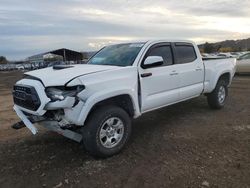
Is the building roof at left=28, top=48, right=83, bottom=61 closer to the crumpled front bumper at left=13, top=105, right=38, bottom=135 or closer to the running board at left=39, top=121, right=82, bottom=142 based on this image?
the crumpled front bumper at left=13, top=105, right=38, bottom=135

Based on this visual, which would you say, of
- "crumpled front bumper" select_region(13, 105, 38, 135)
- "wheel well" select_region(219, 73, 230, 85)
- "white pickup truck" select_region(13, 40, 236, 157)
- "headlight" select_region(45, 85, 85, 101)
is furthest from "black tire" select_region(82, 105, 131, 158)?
"wheel well" select_region(219, 73, 230, 85)

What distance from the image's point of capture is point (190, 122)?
6777mm

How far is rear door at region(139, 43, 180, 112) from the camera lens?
17.7ft

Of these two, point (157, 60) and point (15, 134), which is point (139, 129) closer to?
point (157, 60)

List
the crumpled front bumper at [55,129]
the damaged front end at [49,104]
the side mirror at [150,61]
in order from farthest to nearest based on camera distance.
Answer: the side mirror at [150,61] → the crumpled front bumper at [55,129] → the damaged front end at [49,104]

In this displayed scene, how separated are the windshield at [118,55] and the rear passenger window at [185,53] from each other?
1.05 m

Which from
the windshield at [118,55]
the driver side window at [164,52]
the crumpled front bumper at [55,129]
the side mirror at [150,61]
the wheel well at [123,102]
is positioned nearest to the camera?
the crumpled front bumper at [55,129]

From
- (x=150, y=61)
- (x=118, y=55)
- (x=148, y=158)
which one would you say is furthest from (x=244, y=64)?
(x=148, y=158)

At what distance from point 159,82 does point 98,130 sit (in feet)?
5.75

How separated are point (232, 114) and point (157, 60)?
3.13 metres

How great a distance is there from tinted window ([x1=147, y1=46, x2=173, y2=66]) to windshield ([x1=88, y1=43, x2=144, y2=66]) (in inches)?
10.9

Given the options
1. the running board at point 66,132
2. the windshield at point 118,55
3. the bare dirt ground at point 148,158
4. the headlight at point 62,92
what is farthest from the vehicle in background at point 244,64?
the headlight at point 62,92

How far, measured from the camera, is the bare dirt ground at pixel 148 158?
13.2 ft

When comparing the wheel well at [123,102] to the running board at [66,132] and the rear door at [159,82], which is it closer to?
the rear door at [159,82]
